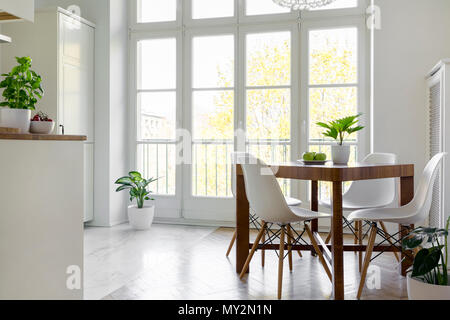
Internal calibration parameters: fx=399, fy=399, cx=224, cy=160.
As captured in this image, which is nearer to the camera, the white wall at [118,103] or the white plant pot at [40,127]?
the white plant pot at [40,127]

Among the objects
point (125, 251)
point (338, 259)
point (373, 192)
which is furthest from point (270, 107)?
point (338, 259)

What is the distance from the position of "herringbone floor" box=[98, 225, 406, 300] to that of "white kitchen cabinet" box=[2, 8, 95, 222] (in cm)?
185

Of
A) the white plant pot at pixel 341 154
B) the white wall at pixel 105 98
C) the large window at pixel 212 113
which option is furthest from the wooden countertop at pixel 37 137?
the large window at pixel 212 113

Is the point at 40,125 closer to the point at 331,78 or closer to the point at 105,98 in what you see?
the point at 105,98

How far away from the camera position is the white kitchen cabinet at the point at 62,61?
4141 mm

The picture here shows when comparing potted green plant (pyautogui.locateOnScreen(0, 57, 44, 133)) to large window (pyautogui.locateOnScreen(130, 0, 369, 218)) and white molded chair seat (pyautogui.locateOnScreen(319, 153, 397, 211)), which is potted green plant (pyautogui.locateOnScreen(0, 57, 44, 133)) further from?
large window (pyautogui.locateOnScreen(130, 0, 369, 218))

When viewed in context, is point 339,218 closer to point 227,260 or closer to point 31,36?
point 227,260

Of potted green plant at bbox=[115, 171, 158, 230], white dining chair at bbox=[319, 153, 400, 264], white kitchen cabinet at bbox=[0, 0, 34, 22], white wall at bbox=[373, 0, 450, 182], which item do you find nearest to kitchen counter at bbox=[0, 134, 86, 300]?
white kitchen cabinet at bbox=[0, 0, 34, 22]

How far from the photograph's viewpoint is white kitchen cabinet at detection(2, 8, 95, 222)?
4.14m

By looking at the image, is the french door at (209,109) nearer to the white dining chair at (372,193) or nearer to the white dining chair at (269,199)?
the white dining chair at (372,193)

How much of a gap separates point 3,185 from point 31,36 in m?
3.12

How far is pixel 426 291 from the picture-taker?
2.04m

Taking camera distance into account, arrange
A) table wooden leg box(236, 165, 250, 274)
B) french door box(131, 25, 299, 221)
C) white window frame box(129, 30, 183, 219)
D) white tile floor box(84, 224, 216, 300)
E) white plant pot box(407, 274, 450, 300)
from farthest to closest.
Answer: white window frame box(129, 30, 183, 219) < french door box(131, 25, 299, 221) < table wooden leg box(236, 165, 250, 274) < white tile floor box(84, 224, 216, 300) < white plant pot box(407, 274, 450, 300)

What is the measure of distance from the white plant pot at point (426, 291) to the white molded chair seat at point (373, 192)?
1199 mm
